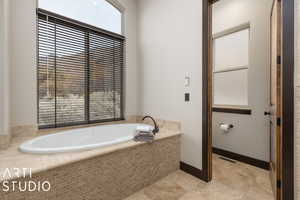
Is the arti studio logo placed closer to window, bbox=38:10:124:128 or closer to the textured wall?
window, bbox=38:10:124:128

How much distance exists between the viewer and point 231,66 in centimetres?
267

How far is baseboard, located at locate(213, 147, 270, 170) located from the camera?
Result: 7.14ft

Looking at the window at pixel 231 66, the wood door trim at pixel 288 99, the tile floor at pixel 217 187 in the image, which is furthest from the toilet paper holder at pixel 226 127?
the wood door trim at pixel 288 99

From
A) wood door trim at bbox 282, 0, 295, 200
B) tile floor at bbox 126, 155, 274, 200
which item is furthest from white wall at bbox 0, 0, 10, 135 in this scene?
wood door trim at bbox 282, 0, 295, 200

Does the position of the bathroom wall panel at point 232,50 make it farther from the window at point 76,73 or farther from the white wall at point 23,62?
the white wall at point 23,62

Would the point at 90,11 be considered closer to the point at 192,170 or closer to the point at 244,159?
the point at 192,170

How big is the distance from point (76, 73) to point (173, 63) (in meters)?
1.43

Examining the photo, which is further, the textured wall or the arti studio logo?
the textured wall

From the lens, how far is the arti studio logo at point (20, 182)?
3.14ft

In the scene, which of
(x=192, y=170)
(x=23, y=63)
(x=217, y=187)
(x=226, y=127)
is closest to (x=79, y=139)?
(x=23, y=63)

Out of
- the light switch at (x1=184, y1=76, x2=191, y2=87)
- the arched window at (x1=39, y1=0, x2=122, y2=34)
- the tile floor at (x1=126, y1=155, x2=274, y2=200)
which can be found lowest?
the tile floor at (x1=126, y1=155, x2=274, y2=200)

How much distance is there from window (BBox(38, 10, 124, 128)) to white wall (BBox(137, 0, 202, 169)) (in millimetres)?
516

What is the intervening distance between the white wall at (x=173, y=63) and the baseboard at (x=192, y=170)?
0.06m

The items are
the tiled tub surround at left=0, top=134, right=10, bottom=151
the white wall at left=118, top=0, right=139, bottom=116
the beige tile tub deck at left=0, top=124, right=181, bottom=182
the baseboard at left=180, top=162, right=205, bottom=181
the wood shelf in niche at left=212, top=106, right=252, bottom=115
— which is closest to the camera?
the beige tile tub deck at left=0, top=124, right=181, bottom=182
